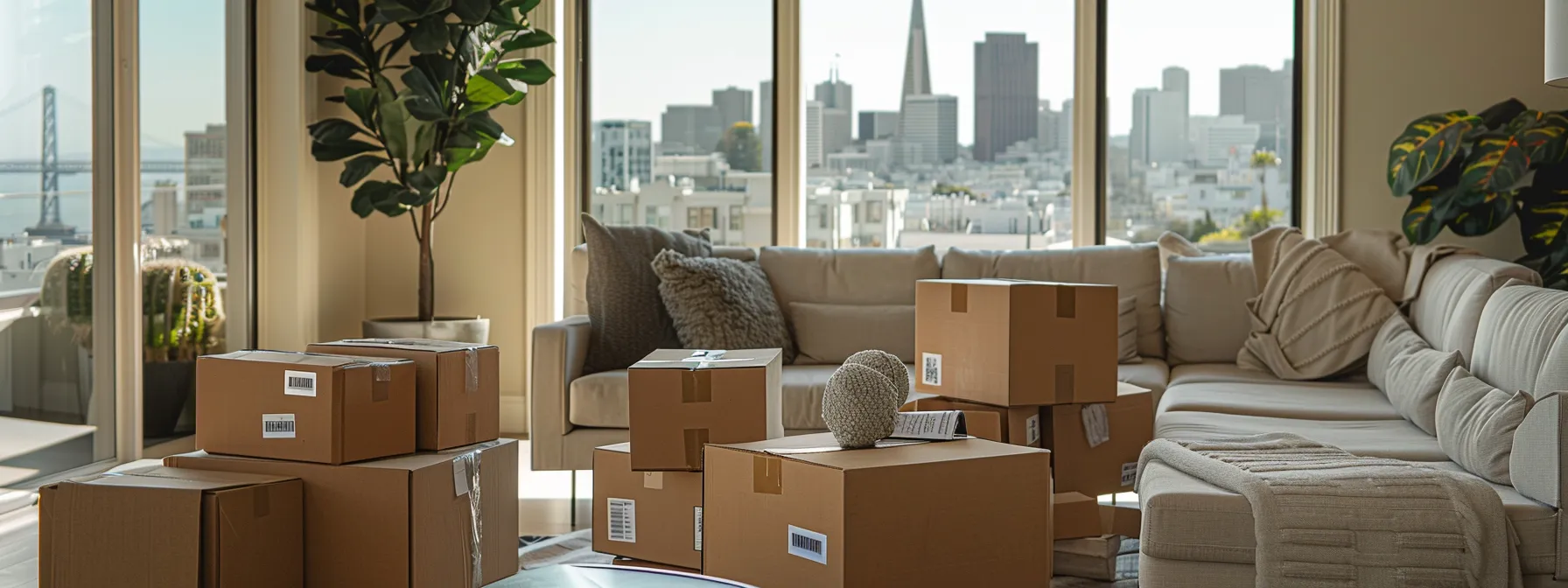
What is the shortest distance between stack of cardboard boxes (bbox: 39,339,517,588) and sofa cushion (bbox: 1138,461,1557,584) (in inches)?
51.3

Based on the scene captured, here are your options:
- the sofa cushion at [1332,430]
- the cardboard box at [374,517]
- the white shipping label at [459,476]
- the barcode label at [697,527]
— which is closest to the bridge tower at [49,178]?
the cardboard box at [374,517]

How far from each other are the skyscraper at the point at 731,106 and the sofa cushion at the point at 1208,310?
1.92m

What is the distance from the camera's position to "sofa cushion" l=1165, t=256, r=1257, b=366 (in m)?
3.72

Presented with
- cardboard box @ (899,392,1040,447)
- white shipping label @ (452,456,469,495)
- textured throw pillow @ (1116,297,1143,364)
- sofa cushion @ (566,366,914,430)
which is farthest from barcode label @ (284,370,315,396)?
textured throw pillow @ (1116,297,1143,364)

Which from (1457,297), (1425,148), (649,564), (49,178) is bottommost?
(649,564)

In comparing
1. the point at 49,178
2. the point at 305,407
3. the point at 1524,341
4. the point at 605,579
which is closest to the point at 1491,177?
the point at 1524,341

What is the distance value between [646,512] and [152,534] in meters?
0.89

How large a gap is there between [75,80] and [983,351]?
2981 mm

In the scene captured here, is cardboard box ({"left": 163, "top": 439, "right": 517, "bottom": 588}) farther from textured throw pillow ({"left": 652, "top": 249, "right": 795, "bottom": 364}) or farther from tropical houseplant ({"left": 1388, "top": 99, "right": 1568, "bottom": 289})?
tropical houseplant ({"left": 1388, "top": 99, "right": 1568, "bottom": 289})

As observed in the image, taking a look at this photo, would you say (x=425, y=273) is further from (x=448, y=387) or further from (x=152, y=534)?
(x=152, y=534)

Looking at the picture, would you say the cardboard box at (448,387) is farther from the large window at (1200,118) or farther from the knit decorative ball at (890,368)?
the large window at (1200,118)

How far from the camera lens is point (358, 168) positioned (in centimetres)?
425

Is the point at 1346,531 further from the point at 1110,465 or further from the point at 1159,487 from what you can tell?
the point at 1110,465

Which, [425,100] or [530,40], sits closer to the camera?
[425,100]
